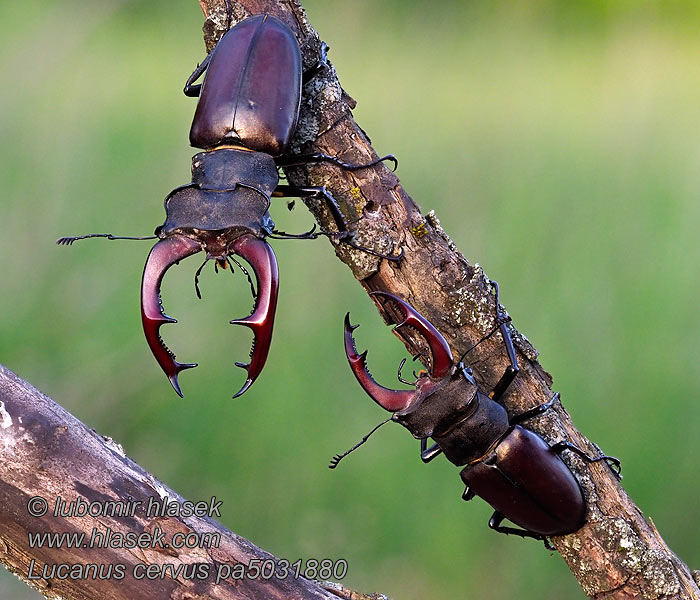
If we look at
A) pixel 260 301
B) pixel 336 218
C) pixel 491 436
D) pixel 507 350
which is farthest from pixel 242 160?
pixel 491 436

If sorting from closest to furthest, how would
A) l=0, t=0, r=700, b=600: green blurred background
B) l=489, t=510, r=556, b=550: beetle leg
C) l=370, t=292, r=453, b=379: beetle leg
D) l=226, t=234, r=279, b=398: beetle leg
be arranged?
l=226, t=234, r=279, b=398: beetle leg < l=370, t=292, r=453, b=379: beetle leg < l=489, t=510, r=556, b=550: beetle leg < l=0, t=0, r=700, b=600: green blurred background

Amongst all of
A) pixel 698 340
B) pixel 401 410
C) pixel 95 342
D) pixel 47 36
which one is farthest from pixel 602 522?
pixel 47 36

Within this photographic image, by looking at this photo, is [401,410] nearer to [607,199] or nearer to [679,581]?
[679,581]

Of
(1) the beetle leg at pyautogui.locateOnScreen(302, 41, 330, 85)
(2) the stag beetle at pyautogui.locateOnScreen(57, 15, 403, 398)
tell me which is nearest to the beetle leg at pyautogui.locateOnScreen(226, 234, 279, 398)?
(2) the stag beetle at pyautogui.locateOnScreen(57, 15, 403, 398)

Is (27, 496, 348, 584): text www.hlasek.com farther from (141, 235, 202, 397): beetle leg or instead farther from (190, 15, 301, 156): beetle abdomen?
(190, 15, 301, 156): beetle abdomen

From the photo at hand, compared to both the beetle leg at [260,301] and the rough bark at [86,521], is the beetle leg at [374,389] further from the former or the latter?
the rough bark at [86,521]

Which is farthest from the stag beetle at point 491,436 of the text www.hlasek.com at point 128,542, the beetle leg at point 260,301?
the text www.hlasek.com at point 128,542

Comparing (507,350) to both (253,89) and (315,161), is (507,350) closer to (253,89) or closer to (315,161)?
(315,161)
